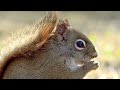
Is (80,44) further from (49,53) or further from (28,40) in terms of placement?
(28,40)

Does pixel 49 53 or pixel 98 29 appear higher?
pixel 98 29

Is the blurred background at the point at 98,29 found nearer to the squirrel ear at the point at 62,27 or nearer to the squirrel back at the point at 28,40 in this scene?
the squirrel ear at the point at 62,27

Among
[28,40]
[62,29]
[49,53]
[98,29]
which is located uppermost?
[98,29]

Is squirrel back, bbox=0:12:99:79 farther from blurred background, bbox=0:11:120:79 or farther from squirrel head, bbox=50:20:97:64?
blurred background, bbox=0:11:120:79

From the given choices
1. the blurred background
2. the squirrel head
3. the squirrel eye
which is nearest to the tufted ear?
the squirrel head

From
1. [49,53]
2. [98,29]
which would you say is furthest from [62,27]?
[98,29]

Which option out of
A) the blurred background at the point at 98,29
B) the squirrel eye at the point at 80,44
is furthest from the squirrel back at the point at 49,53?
the blurred background at the point at 98,29
